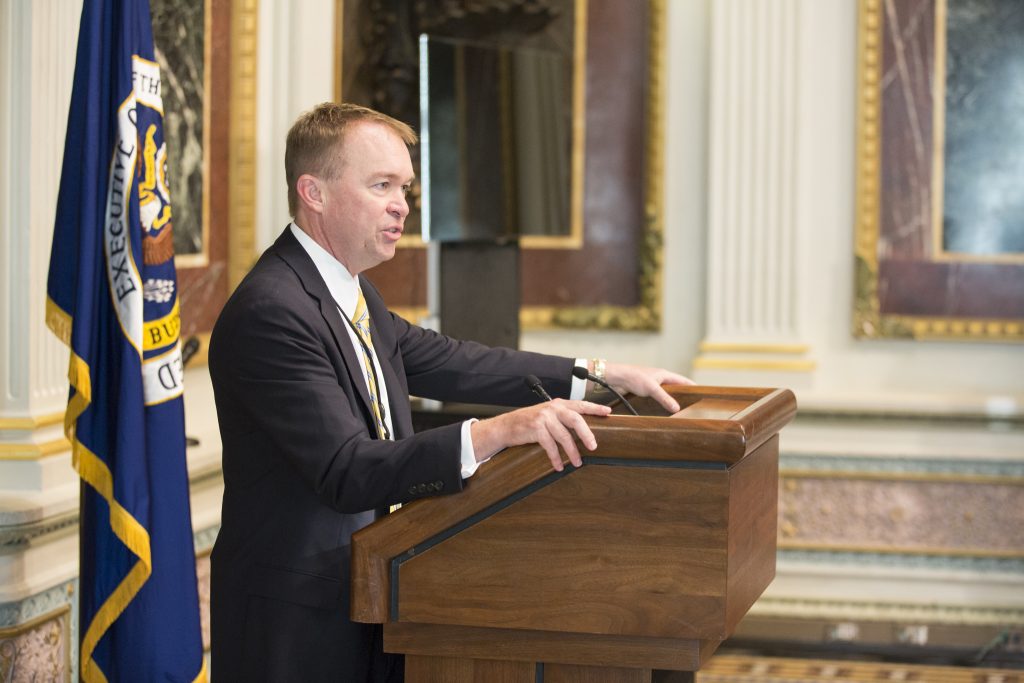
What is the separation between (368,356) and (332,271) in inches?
6.4

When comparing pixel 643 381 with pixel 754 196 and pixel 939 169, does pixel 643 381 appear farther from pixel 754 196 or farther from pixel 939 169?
pixel 939 169

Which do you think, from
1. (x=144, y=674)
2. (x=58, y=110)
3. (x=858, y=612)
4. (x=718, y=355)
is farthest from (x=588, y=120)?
(x=144, y=674)

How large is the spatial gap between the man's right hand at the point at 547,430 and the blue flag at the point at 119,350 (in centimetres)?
107

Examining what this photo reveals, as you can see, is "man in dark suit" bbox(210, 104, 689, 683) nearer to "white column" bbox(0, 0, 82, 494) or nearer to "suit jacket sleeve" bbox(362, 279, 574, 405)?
"suit jacket sleeve" bbox(362, 279, 574, 405)

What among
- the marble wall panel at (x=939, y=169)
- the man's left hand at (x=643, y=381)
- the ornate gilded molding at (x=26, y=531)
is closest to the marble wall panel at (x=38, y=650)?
the ornate gilded molding at (x=26, y=531)

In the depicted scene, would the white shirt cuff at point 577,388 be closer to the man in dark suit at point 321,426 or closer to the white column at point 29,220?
the man in dark suit at point 321,426

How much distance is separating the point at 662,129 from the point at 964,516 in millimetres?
1931

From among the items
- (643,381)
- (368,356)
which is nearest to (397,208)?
(368,356)

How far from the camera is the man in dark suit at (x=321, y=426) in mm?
2059

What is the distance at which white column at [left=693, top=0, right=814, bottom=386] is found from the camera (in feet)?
17.6

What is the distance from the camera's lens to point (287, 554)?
86.0 inches

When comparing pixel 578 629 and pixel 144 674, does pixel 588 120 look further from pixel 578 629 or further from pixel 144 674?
pixel 578 629

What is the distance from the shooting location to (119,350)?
2.85 m

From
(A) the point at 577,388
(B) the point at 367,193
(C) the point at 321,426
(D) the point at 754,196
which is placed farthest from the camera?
(D) the point at 754,196
